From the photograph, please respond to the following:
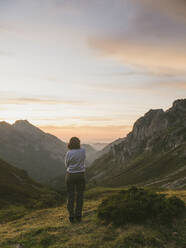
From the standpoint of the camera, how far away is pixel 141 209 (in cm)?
1352

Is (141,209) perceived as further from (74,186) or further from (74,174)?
(74,174)

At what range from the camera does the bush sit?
1324 centimetres

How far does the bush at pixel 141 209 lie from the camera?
13242 millimetres

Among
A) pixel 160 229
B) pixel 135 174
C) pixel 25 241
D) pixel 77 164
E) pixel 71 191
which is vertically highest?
pixel 77 164

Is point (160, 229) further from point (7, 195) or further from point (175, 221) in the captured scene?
point (7, 195)

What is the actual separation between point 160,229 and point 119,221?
6.84 ft

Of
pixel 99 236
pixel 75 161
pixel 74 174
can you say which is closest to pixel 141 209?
pixel 99 236

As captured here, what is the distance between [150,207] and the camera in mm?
13695

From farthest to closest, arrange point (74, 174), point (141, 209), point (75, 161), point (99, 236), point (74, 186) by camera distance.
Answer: point (74, 186) < point (75, 161) < point (74, 174) < point (141, 209) < point (99, 236)

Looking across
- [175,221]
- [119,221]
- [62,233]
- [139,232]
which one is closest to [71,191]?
[62,233]

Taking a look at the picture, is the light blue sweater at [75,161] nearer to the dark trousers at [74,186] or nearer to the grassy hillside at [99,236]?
the dark trousers at [74,186]

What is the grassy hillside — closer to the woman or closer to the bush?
the bush

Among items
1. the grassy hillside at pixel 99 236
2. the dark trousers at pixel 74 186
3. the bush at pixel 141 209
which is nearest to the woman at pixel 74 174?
the dark trousers at pixel 74 186

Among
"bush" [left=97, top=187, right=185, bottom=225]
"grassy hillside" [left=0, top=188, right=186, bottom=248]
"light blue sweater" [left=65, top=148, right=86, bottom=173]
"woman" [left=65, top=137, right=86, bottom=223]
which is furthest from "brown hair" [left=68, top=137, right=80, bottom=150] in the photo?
"grassy hillside" [left=0, top=188, right=186, bottom=248]
